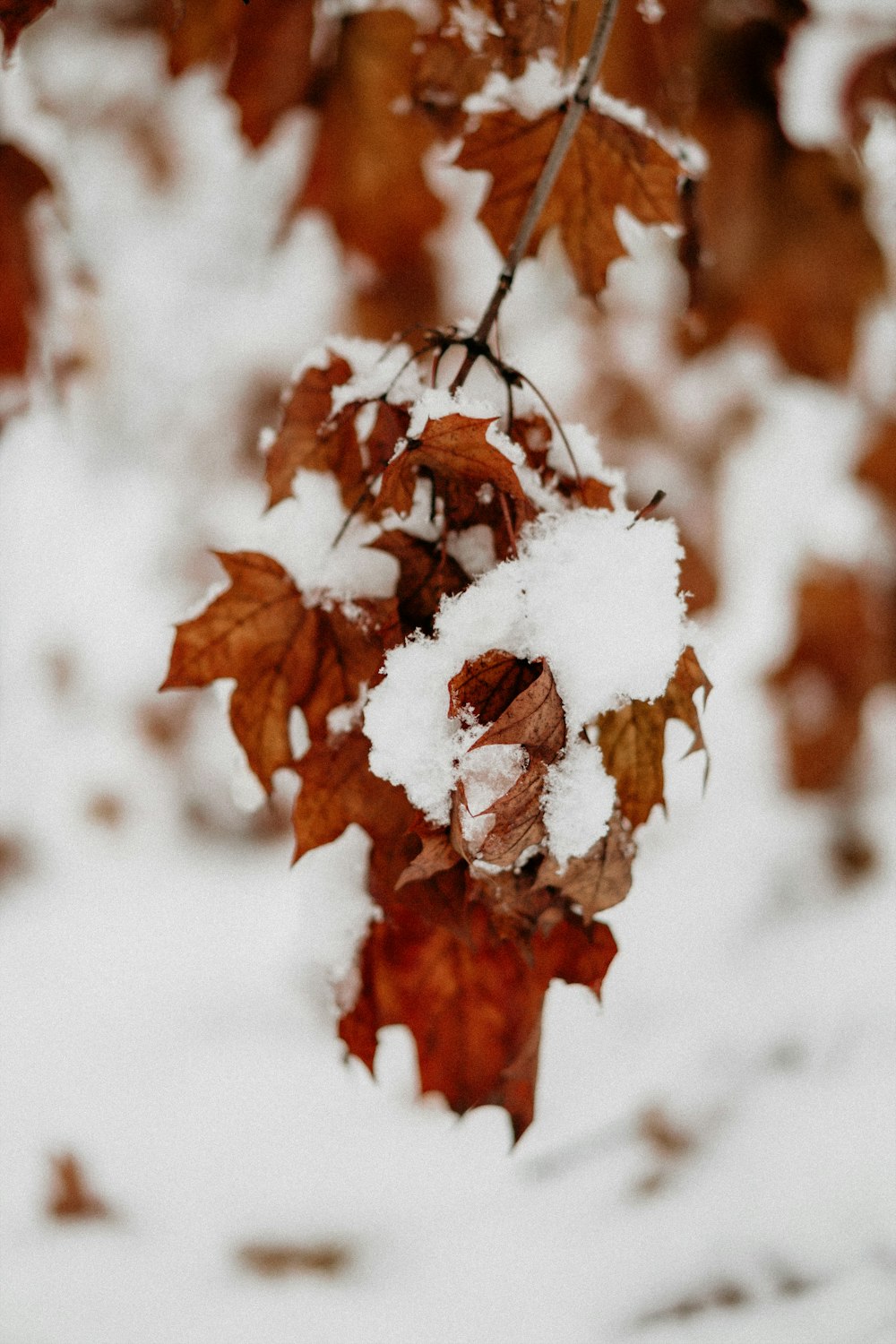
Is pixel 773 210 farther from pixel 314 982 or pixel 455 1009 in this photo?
pixel 314 982

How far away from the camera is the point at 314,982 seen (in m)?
1.29

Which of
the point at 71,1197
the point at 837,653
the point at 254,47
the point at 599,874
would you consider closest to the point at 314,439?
the point at 599,874

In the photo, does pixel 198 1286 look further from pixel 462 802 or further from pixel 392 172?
pixel 392 172

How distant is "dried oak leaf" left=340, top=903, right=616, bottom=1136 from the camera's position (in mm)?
660

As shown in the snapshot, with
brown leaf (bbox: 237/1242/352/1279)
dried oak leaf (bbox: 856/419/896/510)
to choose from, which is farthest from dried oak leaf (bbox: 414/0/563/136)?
dried oak leaf (bbox: 856/419/896/510)

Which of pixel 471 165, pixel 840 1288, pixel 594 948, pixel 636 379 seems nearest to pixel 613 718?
pixel 594 948

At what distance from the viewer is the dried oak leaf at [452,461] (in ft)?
1.67

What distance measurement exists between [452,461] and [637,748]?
0.22 m

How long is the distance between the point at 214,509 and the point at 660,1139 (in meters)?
3.62

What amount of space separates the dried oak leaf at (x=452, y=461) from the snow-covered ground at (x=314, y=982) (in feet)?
0.92

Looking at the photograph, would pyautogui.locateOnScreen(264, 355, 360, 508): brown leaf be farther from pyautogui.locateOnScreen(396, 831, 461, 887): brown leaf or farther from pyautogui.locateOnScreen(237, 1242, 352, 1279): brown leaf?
pyautogui.locateOnScreen(237, 1242, 352, 1279): brown leaf

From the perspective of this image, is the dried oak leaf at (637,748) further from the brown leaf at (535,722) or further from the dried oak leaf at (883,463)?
the dried oak leaf at (883,463)

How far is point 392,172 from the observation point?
121 centimetres

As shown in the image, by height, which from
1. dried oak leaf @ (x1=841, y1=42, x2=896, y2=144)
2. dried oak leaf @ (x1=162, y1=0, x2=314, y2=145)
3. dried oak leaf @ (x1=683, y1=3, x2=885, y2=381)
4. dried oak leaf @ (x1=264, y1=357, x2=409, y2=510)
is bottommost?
dried oak leaf @ (x1=264, y1=357, x2=409, y2=510)
